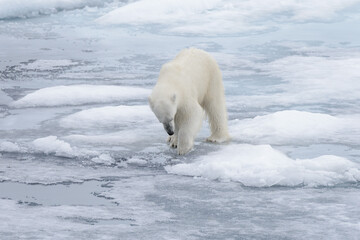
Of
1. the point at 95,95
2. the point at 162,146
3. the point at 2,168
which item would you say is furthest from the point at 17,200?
the point at 95,95

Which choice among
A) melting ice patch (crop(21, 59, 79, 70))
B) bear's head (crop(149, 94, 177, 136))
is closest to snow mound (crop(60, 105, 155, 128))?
bear's head (crop(149, 94, 177, 136))

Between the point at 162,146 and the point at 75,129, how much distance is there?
906mm

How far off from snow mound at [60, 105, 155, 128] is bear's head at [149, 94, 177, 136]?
1.35 meters

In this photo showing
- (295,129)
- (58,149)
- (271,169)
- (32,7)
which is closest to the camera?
(271,169)

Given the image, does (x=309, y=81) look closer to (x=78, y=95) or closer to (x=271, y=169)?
(x=78, y=95)

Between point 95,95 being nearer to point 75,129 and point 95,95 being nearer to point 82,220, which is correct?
point 75,129

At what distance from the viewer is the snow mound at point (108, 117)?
6.10 meters

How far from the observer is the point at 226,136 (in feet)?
18.0

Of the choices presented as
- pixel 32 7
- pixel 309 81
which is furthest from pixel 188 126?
pixel 32 7

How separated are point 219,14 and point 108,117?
7083 millimetres

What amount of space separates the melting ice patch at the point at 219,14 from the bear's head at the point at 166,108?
6.86 m

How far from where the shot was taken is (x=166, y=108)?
473cm

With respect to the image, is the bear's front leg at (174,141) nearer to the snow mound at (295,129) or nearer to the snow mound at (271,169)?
the snow mound at (271,169)

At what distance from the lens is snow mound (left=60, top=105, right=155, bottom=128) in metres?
6.10
